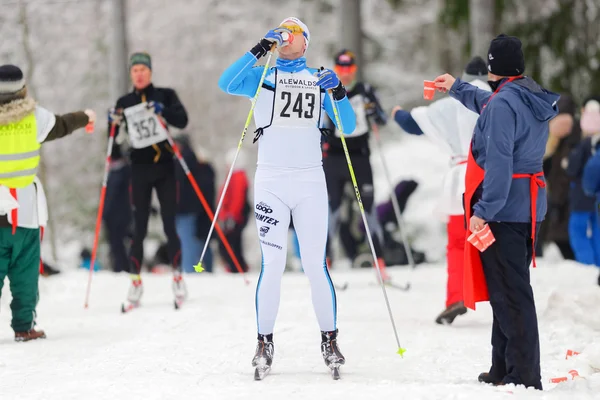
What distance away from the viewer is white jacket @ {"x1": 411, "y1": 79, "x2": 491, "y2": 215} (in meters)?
7.00

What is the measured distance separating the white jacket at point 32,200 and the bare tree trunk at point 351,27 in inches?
293

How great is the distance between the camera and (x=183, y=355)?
617 centimetres

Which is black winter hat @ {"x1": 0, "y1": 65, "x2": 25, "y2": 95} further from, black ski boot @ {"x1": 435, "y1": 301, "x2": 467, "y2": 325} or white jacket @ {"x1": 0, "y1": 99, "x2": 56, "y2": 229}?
black ski boot @ {"x1": 435, "y1": 301, "x2": 467, "y2": 325}

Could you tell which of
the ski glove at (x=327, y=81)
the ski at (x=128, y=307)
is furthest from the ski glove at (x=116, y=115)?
the ski glove at (x=327, y=81)

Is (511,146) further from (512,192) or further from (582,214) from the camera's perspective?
(582,214)

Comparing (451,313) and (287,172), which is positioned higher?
(287,172)

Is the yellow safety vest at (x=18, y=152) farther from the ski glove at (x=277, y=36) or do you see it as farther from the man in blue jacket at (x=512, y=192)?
the man in blue jacket at (x=512, y=192)

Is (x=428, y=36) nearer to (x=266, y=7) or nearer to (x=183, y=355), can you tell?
(x=266, y=7)

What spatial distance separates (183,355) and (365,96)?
12.3 feet

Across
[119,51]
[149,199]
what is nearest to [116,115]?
[149,199]

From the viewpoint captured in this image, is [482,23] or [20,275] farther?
[482,23]

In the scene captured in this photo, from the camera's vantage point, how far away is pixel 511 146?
4.69 meters

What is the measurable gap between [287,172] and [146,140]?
123 inches

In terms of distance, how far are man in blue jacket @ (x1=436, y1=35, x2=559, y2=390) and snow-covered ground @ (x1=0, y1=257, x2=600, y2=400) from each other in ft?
1.08
